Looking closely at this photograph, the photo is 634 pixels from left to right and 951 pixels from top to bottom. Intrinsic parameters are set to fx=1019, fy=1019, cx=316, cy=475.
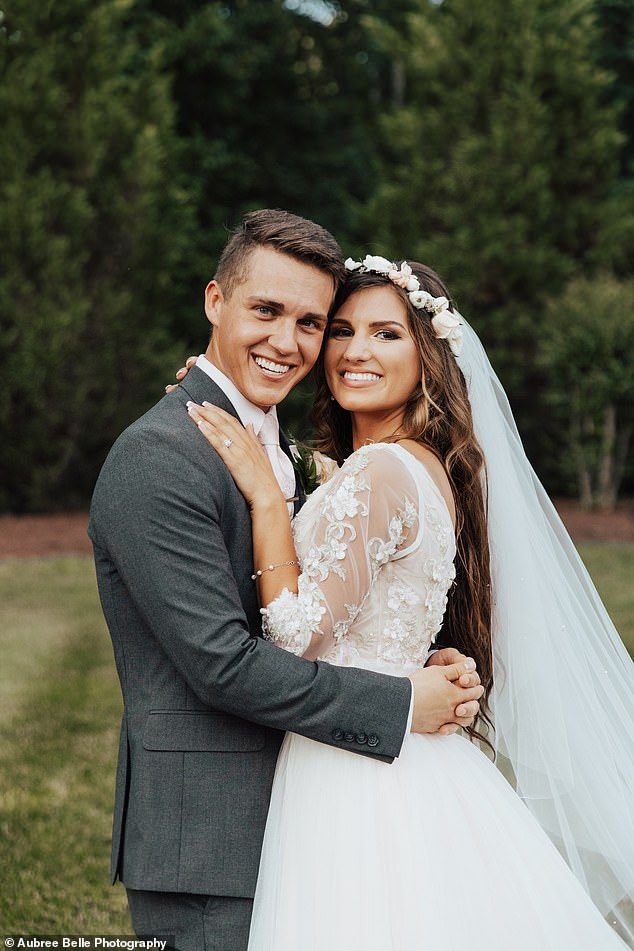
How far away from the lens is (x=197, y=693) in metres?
2.23

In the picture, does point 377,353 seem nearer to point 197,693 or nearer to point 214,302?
point 214,302

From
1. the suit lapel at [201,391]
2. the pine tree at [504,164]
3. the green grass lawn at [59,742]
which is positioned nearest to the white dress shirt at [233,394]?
the suit lapel at [201,391]

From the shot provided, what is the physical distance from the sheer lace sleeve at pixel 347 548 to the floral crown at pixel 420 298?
455 millimetres

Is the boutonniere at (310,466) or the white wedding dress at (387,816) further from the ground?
the boutonniere at (310,466)

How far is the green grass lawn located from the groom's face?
2755 mm

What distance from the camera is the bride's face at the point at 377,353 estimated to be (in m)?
2.87

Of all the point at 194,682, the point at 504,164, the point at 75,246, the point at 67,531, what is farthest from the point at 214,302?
the point at 504,164

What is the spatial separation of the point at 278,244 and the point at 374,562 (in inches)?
32.6

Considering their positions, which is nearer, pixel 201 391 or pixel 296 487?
pixel 201 391

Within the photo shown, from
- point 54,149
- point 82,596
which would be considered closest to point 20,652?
point 82,596

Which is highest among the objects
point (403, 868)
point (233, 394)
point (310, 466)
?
point (233, 394)

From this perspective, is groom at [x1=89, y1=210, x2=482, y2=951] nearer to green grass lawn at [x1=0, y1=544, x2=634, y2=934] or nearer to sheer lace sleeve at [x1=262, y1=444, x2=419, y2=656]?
sheer lace sleeve at [x1=262, y1=444, x2=419, y2=656]

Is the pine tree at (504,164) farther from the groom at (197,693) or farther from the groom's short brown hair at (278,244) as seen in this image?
the groom at (197,693)

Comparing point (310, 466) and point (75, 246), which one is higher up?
point (75, 246)
